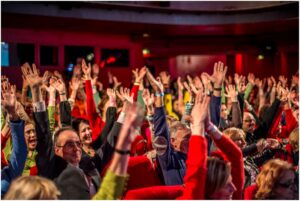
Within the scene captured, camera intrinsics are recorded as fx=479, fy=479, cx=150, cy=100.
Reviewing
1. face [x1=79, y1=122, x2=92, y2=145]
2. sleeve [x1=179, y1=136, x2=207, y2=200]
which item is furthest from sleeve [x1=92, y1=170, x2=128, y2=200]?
face [x1=79, y1=122, x2=92, y2=145]

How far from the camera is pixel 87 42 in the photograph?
9.99m

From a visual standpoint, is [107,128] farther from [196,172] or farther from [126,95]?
[196,172]

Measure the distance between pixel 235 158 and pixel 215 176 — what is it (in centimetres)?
22

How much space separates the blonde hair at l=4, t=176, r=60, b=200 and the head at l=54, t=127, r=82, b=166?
0.63 metres

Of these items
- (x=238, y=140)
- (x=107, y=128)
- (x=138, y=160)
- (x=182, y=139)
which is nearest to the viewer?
(x=138, y=160)

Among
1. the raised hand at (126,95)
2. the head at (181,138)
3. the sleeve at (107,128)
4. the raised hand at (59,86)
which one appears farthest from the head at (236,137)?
the raised hand at (59,86)

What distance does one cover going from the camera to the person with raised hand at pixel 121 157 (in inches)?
60.1

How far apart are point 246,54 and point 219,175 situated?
418 inches

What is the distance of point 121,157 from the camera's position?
5.09 ft

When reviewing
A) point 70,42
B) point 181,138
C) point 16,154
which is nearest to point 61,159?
point 16,154

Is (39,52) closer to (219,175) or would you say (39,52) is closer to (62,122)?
Answer: (62,122)

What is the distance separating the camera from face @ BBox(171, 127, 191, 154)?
8.75 ft

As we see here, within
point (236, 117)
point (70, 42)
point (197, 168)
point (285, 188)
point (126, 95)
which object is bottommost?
point (285, 188)

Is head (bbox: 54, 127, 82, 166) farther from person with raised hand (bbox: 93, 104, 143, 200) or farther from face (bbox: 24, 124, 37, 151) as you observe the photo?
person with raised hand (bbox: 93, 104, 143, 200)
